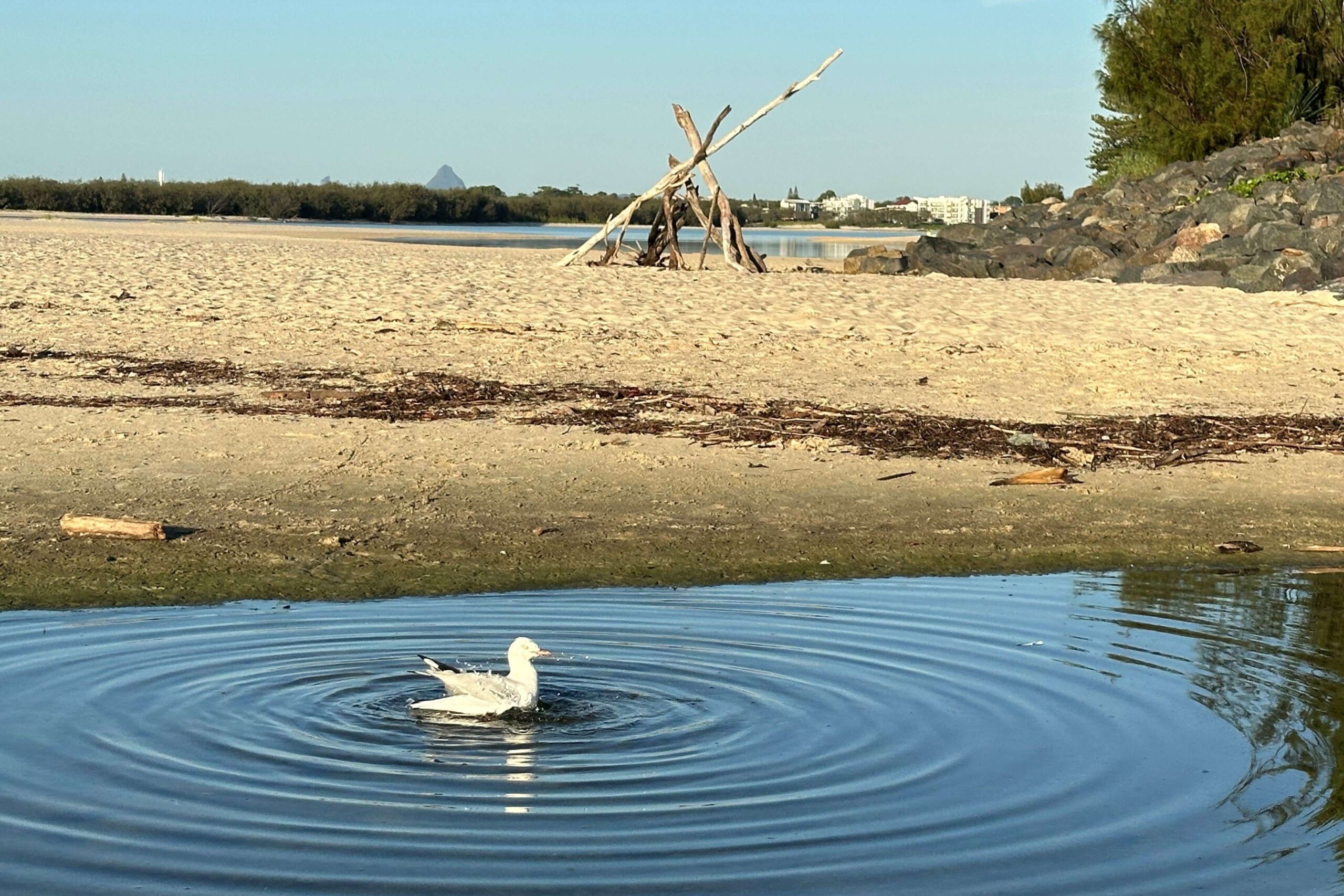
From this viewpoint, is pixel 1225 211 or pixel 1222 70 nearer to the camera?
pixel 1225 211

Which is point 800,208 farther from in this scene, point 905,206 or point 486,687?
point 486,687

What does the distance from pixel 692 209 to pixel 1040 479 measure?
17.2m

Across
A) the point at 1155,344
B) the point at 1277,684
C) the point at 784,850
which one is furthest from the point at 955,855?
the point at 1155,344

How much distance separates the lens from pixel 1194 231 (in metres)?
29.5

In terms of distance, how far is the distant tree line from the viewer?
7588 cm

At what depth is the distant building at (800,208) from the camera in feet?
405

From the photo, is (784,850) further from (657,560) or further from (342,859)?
(657,560)

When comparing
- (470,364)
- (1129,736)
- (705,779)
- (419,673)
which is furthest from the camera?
(470,364)

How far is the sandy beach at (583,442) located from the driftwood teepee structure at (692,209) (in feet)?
18.6

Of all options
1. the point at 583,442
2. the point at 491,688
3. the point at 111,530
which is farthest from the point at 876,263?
the point at 491,688

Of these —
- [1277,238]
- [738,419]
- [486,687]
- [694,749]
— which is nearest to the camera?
[694,749]

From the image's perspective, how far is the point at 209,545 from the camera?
9.32 meters

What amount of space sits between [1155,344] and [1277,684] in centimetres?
1102

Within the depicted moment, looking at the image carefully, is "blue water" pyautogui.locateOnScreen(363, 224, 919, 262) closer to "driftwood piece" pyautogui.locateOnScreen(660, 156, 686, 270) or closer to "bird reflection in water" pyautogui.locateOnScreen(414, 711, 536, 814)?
"driftwood piece" pyautogui.locateOnScreen(660, 156, 686, 270)
